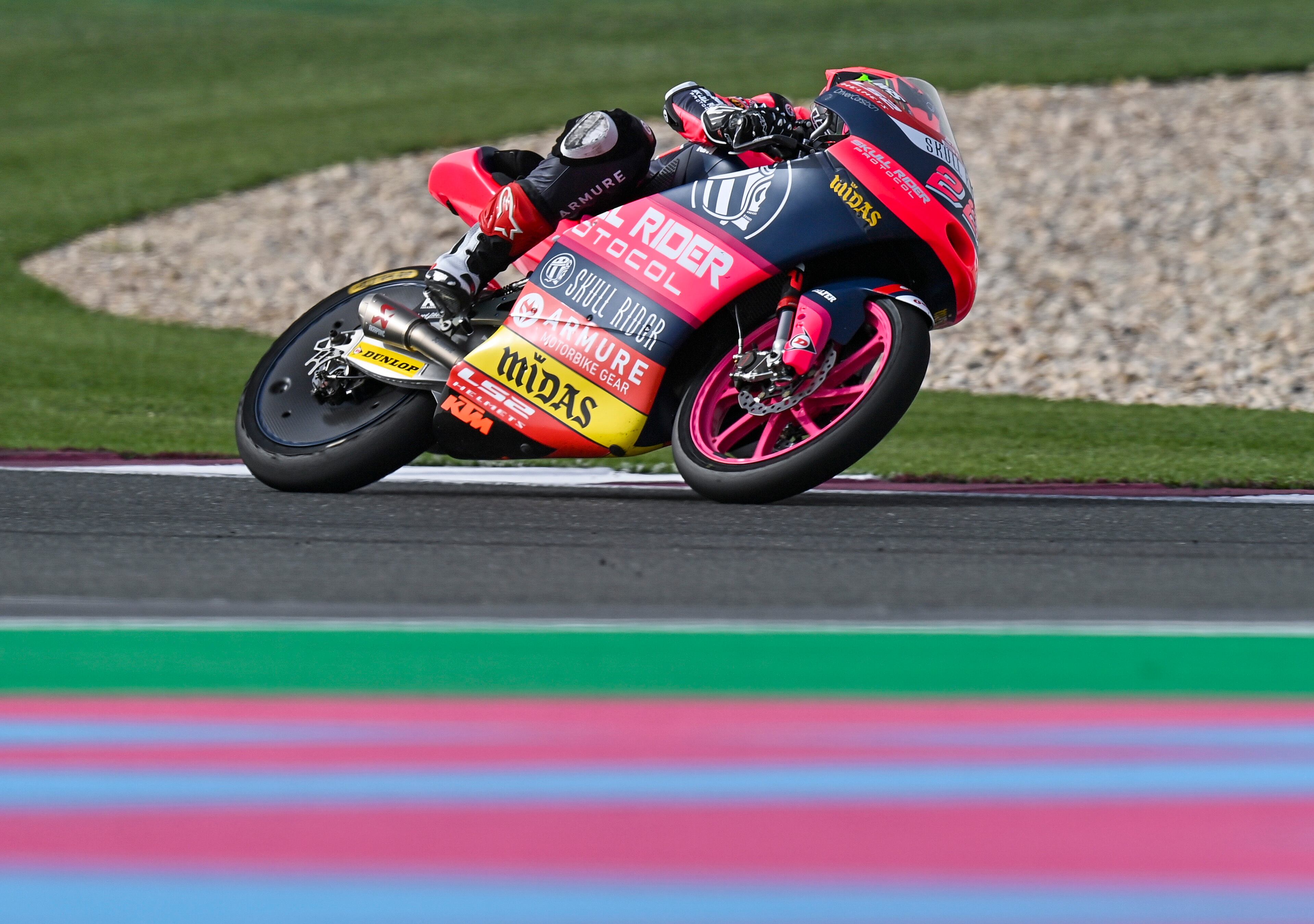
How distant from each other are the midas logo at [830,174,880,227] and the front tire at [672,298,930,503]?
10.5 inches

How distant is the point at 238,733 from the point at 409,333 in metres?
2.94

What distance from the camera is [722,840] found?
2.24 meters

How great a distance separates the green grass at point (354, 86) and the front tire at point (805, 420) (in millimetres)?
1684

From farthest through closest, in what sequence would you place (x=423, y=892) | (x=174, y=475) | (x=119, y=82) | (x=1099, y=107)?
(x=119, y=82) → (x=1099, y=107) → (x=174, y=475) → (x=423, y=892)

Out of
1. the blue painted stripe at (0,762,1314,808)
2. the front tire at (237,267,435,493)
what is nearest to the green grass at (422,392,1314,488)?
the front tire at (237,267,435,493)

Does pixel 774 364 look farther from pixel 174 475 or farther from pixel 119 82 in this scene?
pixel 119 82

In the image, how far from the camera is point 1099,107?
61.2 feet

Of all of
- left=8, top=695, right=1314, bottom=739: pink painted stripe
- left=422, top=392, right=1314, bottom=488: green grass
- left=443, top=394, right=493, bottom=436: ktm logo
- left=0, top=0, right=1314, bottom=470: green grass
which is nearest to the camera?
left=8, top=695, right=1314, bottom=739: pink painted stripe

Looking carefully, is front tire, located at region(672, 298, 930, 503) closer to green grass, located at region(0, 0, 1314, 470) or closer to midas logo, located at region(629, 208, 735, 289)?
midas logo, located at region(629, 208, 735, 289)

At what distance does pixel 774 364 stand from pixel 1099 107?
583 inches

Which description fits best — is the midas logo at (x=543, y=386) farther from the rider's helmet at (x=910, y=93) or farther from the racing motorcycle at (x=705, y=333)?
the rider's helmet at (x=910, y=93)

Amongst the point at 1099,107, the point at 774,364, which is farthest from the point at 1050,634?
the point at 1099,107

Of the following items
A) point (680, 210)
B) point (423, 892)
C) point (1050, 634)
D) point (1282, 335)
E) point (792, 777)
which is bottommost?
point (423, 892)

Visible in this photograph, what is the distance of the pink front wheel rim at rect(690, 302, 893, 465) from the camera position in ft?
16.6
